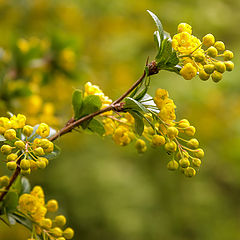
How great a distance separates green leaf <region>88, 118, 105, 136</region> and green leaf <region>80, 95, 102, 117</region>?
25mm

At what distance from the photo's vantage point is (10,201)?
3.04ft

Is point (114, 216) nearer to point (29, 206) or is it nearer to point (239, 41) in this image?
point (239, 41)

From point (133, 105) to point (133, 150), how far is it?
2.24 m

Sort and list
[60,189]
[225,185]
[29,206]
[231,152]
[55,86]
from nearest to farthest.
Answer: [29,206] → [55,86] → [231,152] → [60,189] → [225,185]

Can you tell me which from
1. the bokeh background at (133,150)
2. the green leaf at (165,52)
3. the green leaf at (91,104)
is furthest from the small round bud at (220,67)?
the bokeh background at (133,150)

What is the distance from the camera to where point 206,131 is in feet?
10.8

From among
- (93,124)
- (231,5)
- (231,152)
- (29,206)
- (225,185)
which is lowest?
(29,206)

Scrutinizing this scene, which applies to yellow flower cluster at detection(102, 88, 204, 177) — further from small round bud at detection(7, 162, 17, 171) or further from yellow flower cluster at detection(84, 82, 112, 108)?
small round bud at detection(7, 162, 17, 171)

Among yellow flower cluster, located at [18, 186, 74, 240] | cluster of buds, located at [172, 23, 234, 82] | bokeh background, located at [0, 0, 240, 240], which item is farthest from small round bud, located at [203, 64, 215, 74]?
bokeh background, located at [0, 0, 240, 240]

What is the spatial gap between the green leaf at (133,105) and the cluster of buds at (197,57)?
4.2 inches

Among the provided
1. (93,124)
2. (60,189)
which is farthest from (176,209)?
(93,124)

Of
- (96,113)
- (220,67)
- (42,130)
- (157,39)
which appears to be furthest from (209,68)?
(42,130)

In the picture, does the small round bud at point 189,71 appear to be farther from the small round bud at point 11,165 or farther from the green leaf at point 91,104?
the small round bud at point 11,165

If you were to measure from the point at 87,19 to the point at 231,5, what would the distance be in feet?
5.02
